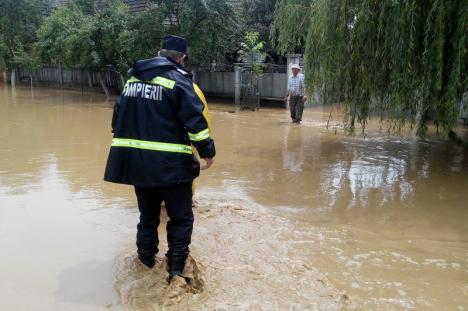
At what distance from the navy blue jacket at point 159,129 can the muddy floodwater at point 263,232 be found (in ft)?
2.86

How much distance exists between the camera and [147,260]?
407 cm

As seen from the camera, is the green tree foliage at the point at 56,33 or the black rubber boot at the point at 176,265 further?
the green tree foliage at the point at 56,33

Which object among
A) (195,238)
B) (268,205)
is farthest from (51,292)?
(268,205)

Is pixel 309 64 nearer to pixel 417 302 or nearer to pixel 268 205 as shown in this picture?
pixel 268 205

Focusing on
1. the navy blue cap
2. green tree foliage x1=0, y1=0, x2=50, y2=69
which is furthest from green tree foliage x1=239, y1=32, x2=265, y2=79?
green tree foliage x1=0, y1=0, x2=50, y2=69

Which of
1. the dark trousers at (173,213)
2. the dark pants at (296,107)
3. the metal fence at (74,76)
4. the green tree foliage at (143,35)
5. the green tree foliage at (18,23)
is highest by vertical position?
the green tree foliage at (18,23)

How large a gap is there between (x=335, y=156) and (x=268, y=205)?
3.34 m

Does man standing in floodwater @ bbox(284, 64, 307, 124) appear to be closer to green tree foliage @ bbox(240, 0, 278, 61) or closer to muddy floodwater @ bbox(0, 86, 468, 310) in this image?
muddy floodwater @ bbox(0, 86, 468, 310)

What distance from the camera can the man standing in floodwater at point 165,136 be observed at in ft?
11.5

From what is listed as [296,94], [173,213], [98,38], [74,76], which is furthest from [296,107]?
[74,76]

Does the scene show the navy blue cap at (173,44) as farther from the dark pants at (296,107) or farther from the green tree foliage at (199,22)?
the green tree foliage at (199,22)

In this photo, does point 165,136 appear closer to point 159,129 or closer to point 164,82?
point 159,129

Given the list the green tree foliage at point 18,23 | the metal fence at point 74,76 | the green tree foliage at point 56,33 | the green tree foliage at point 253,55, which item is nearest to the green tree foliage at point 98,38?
the green tree foliage at point 56,33

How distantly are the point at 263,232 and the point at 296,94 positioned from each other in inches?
328
